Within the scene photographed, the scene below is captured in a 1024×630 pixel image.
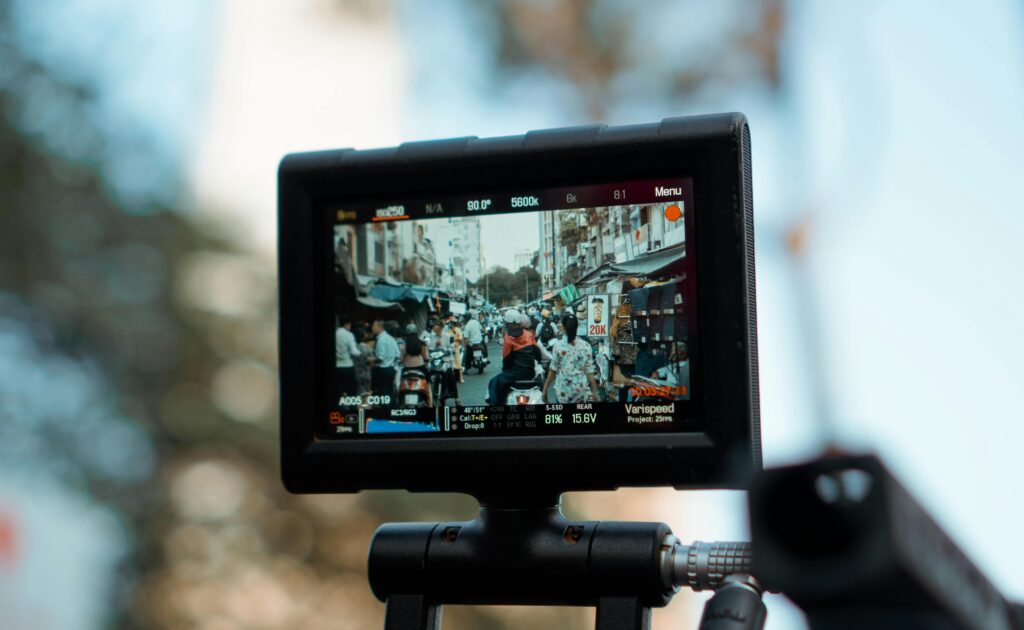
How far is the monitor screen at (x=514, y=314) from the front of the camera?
3.37ft

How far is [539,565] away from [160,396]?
14.9ft

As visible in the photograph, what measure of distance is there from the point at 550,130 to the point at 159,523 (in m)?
4.40

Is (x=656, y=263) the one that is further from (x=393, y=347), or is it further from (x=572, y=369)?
(x=393, y=347)

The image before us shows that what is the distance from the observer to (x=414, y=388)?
1.11 metres

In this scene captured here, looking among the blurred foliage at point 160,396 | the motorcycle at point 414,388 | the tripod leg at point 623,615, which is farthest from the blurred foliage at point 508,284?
the blurred foliage at point 160,396

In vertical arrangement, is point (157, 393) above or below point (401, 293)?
below

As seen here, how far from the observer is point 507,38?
14.4 feet

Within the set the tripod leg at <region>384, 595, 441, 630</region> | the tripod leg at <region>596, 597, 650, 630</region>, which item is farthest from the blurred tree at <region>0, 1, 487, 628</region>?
the tripod leg at <region>596, 597, 650, 630</region>

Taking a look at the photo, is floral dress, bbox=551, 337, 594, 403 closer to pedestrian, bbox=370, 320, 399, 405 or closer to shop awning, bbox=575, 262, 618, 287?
shop awning, bbox=575, 262, 618, 287

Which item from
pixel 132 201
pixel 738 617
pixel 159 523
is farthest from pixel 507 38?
pixel 738 617

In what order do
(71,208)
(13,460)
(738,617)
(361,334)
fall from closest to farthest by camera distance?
(738,617)
(361,334)
(13,460)
(71,208)

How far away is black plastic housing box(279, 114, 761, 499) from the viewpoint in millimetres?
991

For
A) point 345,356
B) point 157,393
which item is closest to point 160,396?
point 157,393

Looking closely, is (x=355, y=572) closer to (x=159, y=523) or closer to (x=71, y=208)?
(x=159, y=523)
